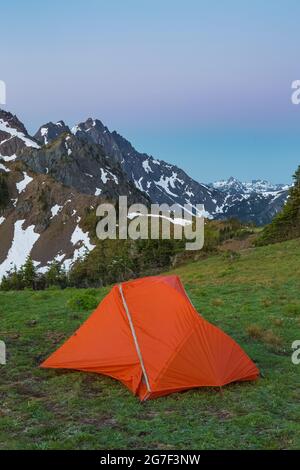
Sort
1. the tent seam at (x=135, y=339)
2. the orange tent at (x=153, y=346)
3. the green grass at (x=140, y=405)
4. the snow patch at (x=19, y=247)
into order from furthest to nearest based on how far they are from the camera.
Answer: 1. the snow patch at (x=19, y=247)
2. the orange tent at (x=153, y=346)
3. the tent seam at (x=135, y=339)
4. the green grass at (x=140, y=405)

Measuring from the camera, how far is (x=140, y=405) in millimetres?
11945

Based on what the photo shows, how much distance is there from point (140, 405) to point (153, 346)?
1.76 m

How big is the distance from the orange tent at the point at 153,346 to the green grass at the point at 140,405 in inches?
12.9

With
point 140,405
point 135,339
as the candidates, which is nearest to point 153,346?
point 135,339

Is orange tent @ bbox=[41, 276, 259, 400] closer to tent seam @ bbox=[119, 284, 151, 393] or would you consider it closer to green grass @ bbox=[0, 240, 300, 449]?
tent seam @ bbox=[119, 284, 151, 393]

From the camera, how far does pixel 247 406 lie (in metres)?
11.7

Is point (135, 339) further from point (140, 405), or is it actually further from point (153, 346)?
point (140, 405)

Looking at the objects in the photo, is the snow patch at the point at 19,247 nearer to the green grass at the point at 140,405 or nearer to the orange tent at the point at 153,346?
the green grass at the point at 140,405

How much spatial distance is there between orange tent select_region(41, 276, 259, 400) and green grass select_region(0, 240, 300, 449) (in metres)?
0.33

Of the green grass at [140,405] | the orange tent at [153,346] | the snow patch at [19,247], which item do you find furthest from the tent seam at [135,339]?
the snow patch at [19,247]

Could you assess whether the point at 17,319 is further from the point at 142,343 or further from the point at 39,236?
the point at 39,236

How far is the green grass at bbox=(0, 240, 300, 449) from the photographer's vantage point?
995 centimetres

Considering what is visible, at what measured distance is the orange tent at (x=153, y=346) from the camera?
41.7 ft
